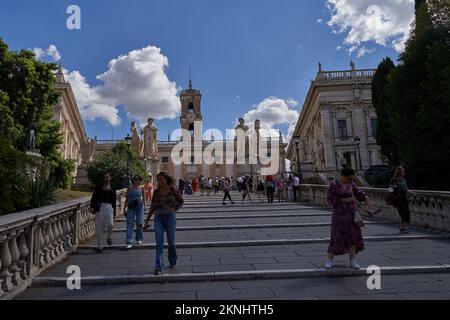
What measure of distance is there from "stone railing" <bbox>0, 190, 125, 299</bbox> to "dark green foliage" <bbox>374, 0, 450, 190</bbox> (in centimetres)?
1345

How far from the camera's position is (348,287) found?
4.23m

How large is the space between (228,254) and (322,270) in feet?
6.63

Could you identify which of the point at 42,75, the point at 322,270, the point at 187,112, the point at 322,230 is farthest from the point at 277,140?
the point at 322,270

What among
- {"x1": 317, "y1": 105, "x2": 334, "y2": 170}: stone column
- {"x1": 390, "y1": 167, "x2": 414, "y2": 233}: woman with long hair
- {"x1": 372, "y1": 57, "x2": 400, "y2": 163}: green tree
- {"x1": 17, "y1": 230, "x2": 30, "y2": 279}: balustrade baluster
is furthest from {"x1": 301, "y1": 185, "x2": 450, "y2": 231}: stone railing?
{"x1": 317, "y1": 105, "x2": 334, "y2": 170}: stone column

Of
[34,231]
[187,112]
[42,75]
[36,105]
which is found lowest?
[34,231]

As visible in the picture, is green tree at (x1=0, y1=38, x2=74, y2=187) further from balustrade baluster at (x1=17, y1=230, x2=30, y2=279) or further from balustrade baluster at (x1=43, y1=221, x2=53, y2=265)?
balustrade baluster at (x1=17, y1=230, x2=30, y2=279)

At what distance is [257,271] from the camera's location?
4.84 metres

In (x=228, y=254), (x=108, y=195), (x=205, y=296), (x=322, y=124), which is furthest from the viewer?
(x=322, y=124)

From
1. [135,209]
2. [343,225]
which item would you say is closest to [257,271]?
[343,225]

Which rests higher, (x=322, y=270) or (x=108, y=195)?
(x=108, y=195)

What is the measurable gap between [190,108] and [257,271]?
6563 cm

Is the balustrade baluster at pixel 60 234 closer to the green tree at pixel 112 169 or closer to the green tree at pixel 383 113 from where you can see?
the green tree at pixel 112 169

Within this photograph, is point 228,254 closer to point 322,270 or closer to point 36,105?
point 322,270
